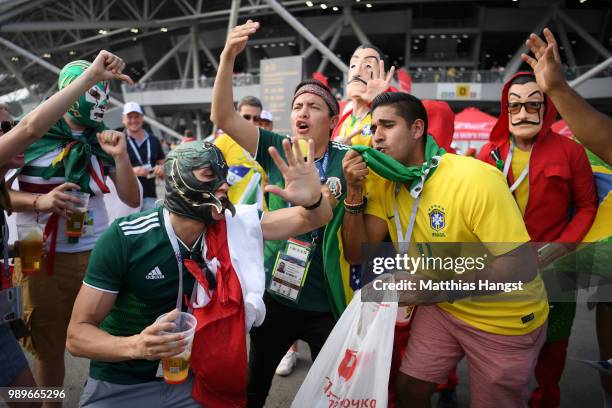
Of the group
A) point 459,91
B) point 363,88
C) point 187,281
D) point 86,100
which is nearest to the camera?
point 187,281

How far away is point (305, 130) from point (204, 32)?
42499mm

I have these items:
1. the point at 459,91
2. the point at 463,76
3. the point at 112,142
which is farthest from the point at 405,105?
the point at 463,76

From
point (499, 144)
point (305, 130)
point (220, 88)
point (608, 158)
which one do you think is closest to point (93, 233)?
point (220, 88)

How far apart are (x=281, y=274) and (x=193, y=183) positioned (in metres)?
1.01

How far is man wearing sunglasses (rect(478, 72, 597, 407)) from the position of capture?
2.80 m

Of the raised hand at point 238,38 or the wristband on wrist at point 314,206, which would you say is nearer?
the wristband on wrist at point 314,206

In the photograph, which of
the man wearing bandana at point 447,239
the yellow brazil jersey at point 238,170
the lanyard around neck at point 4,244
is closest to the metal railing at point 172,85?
the yellow brazil jersey at point 238,170

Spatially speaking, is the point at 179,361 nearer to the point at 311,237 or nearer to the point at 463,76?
the point at 311,237

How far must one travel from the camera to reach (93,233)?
3100 millimetres

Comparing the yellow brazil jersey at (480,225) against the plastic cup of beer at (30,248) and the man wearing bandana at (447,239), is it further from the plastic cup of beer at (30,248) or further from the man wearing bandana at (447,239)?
the plastic cup of beer at (30,248)

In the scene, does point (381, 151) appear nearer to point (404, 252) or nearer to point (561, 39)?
point (404, 252)

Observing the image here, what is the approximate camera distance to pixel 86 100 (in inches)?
113

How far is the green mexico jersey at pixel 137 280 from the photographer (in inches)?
78.6

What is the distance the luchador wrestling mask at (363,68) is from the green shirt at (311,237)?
1.07 metres
